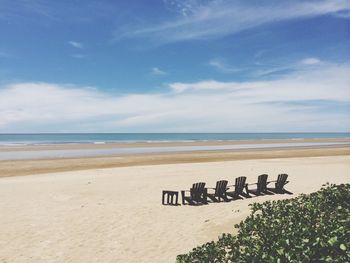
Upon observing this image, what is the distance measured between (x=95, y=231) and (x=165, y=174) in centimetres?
1311

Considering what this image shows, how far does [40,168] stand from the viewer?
1220 inches

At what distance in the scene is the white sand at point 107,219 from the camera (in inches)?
388

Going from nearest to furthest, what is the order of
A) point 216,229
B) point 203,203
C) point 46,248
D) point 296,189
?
point 46,248 → point 216,229 → point 203,203 → point 296,189

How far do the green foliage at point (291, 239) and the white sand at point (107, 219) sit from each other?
3.23m

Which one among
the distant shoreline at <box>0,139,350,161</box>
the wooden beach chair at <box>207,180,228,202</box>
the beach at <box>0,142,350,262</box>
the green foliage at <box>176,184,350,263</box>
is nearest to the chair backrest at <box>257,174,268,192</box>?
the beach at <box>0,142,350,262</box>

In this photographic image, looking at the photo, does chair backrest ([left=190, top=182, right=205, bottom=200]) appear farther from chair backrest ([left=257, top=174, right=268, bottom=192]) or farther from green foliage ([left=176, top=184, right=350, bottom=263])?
green foliage ([left=176, top=184, right=350, bottom=263])

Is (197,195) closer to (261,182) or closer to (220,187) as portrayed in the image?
(220,187)

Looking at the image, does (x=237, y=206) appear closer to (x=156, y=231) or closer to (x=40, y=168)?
(x=156, y=231)

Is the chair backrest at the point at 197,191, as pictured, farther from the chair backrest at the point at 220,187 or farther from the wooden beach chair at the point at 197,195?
the chair backrest at the point at 220,187

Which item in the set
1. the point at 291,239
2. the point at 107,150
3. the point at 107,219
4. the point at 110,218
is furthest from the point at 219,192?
the point at 107,150

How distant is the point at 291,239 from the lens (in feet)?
17.3

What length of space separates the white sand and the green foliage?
127 inches

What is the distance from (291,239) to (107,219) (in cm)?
912

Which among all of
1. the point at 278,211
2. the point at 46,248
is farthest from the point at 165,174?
the point at 278,211
